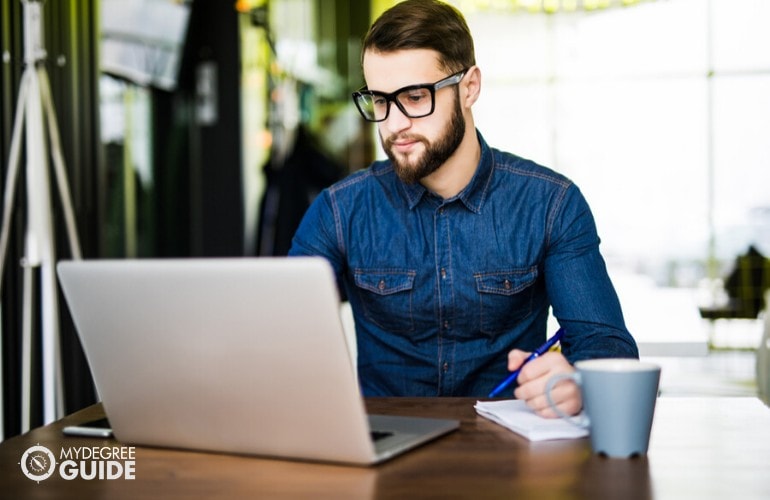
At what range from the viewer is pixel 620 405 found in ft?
3.48

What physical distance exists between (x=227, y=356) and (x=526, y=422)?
0.42 m

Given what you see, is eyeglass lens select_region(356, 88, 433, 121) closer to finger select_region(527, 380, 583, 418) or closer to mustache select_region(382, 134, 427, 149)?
mustache select_region(382, 134, 427, 149)

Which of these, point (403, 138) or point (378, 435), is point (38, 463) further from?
point (403, 138)

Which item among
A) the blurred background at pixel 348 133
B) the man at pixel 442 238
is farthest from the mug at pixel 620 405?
the blurred background at pixel 348 133

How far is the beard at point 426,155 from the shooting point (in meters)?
1.77

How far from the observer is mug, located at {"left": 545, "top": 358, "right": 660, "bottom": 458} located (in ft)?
3.47

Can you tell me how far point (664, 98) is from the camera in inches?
284

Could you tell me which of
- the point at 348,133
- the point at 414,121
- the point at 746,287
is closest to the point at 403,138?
the point at 414,121

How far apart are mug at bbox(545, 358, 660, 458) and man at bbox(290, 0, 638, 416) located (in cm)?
58

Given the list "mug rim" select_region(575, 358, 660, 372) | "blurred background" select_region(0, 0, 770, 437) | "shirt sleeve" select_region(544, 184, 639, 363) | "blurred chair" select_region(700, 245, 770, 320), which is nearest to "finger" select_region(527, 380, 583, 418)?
"mug rim" select_region(575, 358, 660, 372)

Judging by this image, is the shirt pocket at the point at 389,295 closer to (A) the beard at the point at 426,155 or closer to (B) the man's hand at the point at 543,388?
(A) the beard at the point at 426,155

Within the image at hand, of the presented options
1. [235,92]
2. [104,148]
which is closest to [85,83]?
[104,148]

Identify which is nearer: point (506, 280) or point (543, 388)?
point (543, 388)

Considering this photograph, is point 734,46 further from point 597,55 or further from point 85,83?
point 85,83
